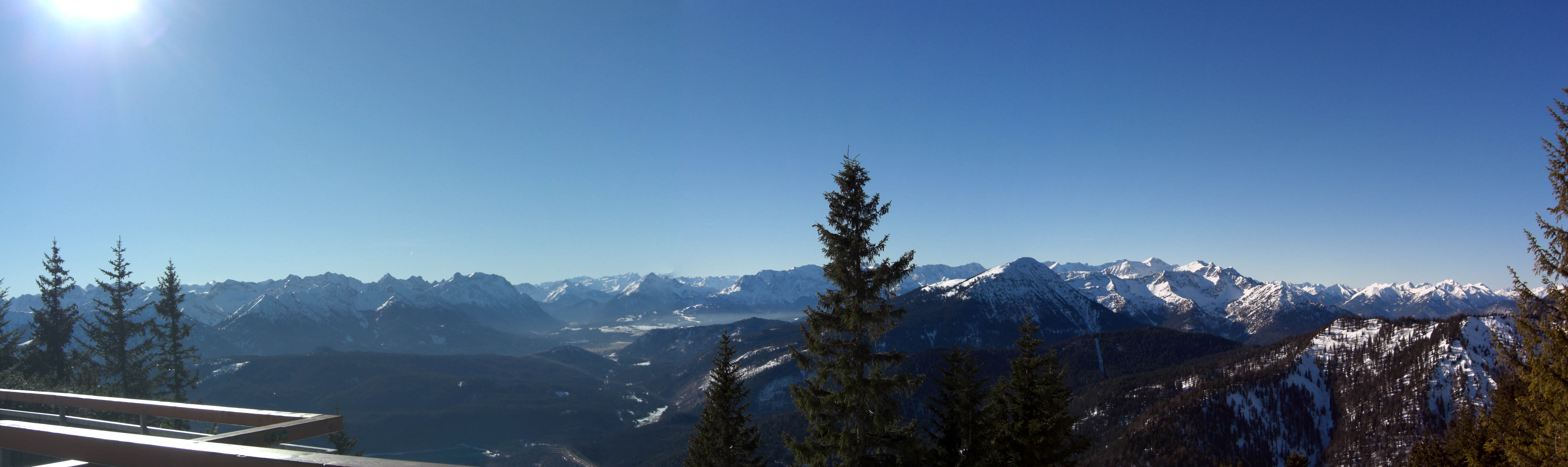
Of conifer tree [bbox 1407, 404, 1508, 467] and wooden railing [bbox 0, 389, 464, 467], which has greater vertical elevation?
wooden railing [bbox 0, 389, 464, 467]

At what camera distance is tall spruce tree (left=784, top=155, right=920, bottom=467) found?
18.8 m

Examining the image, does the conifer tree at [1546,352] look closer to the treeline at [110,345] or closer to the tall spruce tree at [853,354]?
the tall spruce tree at [853,354]

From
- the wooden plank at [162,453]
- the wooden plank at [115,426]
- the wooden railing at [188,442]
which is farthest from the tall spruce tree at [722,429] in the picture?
the wooden plank at [162,453]

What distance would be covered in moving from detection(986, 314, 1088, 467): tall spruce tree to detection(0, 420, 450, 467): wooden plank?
22.8m

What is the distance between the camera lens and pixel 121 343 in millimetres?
45125

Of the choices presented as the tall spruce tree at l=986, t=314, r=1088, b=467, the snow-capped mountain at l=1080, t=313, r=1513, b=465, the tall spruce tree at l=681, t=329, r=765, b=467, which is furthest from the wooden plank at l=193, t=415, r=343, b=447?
the snow-capped mountain at l=1080, t=313, r=1513, b=465

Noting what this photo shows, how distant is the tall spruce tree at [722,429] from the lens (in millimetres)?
31156

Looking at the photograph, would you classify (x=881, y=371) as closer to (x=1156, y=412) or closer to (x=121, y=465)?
(x=121, y=465)

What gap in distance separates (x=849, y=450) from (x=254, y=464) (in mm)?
17267

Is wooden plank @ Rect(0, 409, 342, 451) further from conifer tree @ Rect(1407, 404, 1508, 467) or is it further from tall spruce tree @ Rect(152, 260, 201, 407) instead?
tall spruce tree @ Rect(152, 260, 201, 407)

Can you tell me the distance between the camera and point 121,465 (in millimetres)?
4406

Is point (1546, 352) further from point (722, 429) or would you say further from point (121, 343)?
point (121, 343)

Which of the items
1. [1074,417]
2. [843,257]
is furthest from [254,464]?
[1074,417]

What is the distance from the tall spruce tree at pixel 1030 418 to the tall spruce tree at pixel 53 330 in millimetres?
66007
